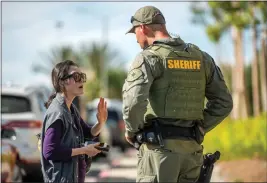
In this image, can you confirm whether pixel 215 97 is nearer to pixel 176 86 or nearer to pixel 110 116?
pixel 176 86

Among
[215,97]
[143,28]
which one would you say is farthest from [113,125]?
[143,28]

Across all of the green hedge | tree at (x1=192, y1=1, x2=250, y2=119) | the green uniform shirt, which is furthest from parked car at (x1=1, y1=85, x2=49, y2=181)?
tree at (x1=192, y1=1, x2=250, y2=119)

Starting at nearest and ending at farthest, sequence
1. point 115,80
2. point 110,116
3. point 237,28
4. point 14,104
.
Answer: point 14,104 → point 237,28 → point 110,116 → point 115,80

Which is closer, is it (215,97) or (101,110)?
(215,97)

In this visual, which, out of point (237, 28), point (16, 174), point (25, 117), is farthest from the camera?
point (237, 28)

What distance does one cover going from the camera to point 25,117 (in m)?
12.4

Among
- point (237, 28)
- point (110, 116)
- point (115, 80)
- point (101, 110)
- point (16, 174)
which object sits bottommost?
point (16, 174)

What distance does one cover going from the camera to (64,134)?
17.2 ft

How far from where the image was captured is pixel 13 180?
10.4 metres

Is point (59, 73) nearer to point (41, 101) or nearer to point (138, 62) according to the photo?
point (138, 62)

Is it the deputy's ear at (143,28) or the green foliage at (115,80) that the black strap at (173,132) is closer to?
the deputy's ear at (143,28)

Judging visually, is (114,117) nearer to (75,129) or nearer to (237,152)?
(237,152)

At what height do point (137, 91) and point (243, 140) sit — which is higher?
point (137, 91)

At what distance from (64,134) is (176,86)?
2.81 ft
